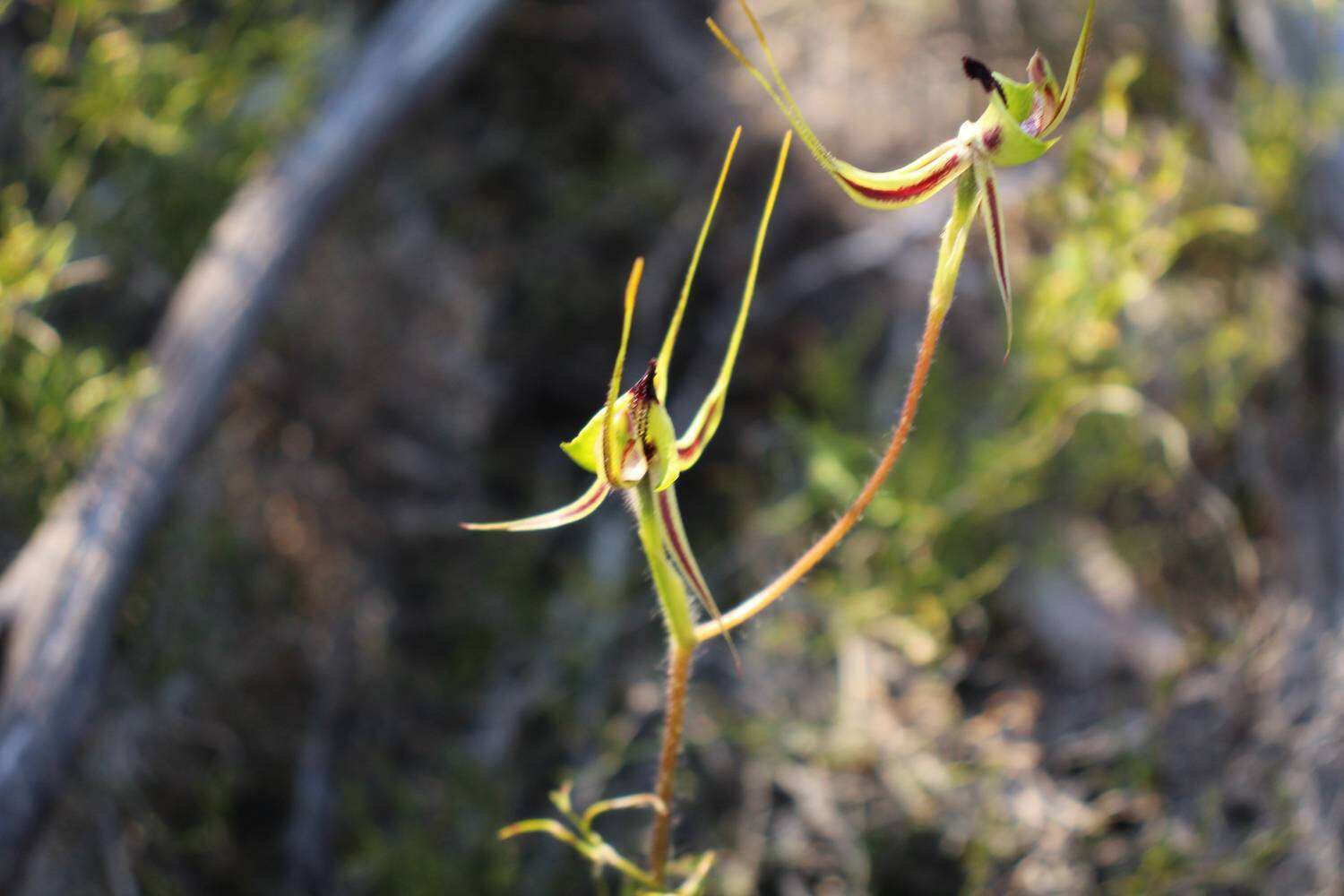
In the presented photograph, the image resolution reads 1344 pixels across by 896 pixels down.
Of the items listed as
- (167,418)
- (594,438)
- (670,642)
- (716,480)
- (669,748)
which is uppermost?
(594,438)

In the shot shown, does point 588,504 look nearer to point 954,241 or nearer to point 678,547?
point 678,547

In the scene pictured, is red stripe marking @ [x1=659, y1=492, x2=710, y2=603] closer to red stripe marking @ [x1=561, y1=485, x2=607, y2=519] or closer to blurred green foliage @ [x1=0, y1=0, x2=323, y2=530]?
red stripe marking @ [x1=561, y1=485, x2=607, y2=519]

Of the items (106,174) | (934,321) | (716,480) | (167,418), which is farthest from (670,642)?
(106,174)

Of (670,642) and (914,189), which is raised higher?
(914,189)

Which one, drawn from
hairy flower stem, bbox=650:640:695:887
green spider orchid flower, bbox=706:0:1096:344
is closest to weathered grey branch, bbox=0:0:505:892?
hairy flower stem, bbox=650:640:695:887

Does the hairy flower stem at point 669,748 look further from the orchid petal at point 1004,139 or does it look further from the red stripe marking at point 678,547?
the orchid petal at point 1004,139

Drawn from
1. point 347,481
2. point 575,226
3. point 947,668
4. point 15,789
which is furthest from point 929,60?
point 15,789

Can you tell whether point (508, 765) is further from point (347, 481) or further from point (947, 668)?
point (947, 668)
